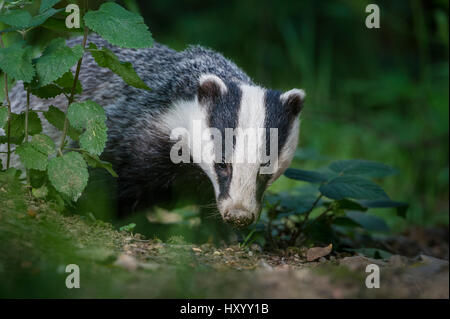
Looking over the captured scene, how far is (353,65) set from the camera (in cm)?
845

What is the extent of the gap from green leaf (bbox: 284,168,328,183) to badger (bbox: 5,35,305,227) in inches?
8.8

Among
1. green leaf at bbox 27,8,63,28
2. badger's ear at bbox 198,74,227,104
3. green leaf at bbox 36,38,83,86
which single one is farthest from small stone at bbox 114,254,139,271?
badger's ear at bbox 198,74,227,104

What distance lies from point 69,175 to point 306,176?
152 cm

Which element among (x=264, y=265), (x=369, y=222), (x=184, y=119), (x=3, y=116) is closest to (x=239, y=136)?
(x=184, y=119)

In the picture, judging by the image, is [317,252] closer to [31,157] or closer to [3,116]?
[31,157]

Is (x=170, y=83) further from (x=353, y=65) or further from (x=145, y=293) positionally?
(x=353, y=65)

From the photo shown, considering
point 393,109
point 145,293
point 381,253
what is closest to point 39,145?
point 145,293

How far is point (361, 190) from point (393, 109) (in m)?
4.95

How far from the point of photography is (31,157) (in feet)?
8.63

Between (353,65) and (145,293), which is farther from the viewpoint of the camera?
(353,65)

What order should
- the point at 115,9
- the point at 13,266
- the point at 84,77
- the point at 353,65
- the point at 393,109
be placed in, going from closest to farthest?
the point at 13,266 < the point at 115,9 < the point at 84,77 < the point at 393,109 < the point at 353,65

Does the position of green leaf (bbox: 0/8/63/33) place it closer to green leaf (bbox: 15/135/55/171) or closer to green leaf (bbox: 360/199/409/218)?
green leaf (bbox: 15/135/55/171)

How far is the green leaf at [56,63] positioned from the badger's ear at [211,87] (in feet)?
2.66

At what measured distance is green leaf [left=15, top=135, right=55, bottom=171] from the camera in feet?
8.60
